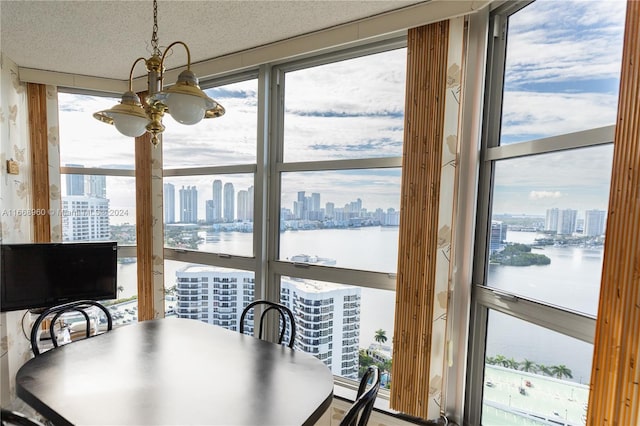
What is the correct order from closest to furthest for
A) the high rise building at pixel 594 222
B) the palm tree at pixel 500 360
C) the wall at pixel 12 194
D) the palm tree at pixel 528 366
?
the high rise building at pixel 594 222 < the palm tree at pixel 528 366 < the palm tree at pixel 500 360 < the wall at pixel 12 194

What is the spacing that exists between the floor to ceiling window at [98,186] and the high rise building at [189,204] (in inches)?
25.5

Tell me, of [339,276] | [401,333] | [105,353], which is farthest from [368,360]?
[105,353]

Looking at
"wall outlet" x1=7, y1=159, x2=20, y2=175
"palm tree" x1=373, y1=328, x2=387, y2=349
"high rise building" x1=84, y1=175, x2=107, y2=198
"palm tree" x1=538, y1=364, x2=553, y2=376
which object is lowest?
"palm tree" x1=373, y1=328, x2=387, y2=349

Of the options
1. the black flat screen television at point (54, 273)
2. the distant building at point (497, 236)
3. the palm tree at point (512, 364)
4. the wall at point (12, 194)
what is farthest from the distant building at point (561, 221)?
the wall at point (12, 194)

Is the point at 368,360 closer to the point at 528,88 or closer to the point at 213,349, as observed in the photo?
the point at 213,349

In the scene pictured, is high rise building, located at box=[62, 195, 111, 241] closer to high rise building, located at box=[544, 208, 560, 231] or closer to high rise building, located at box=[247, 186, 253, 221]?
high rise building, located at box=[247, 186, 253, 221]

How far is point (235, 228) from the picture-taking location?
110 inches

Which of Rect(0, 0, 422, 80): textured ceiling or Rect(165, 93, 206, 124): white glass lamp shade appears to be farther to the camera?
Rect(0, 0, 422, 80): textured ceiling

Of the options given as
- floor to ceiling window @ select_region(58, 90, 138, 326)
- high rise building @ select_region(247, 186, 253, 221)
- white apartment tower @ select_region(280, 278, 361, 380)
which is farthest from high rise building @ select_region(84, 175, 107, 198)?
white apartment tower @ select_region(280, 278, 361, 380)

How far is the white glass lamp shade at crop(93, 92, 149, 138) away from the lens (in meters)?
1.34

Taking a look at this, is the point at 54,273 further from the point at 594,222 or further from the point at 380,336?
the point at 594,222

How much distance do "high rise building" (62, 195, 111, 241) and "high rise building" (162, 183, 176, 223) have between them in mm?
691

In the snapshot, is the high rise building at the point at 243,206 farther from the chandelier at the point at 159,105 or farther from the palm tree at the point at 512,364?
the palm tree at the point at 512,364

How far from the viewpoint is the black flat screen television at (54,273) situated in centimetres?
238
